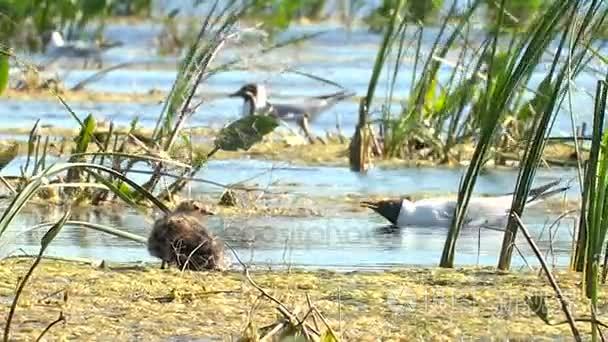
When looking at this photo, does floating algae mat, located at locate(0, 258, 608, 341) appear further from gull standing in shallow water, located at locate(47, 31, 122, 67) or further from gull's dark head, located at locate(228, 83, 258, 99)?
gull standing in shallow water, located at locate(47, 31, 122, 67)

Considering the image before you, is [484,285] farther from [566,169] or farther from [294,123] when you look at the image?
[294,123]

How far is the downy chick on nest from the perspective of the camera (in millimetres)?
5199

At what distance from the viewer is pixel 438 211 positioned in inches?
262

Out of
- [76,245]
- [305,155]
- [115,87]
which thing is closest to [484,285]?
[76,245]

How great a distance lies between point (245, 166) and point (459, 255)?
9.92ft

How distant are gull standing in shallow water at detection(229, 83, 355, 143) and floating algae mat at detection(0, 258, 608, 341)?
5482 mm

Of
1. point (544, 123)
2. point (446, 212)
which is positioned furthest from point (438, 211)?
point (544, 123)

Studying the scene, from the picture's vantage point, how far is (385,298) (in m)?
4.73

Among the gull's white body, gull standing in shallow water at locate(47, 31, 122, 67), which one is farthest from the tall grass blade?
gull standing in shallow water at locate(47, 31, 122, 67)

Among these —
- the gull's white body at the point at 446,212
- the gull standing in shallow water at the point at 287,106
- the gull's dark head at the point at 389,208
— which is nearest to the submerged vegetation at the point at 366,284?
the gull's white body at the point at 446,212

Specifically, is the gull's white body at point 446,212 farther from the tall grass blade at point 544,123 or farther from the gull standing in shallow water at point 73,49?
the gull standing in shallow water at point 73,49

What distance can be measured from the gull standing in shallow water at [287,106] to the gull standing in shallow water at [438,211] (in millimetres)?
3860

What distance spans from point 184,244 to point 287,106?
231 inches

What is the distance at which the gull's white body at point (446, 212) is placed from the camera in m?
6.54
